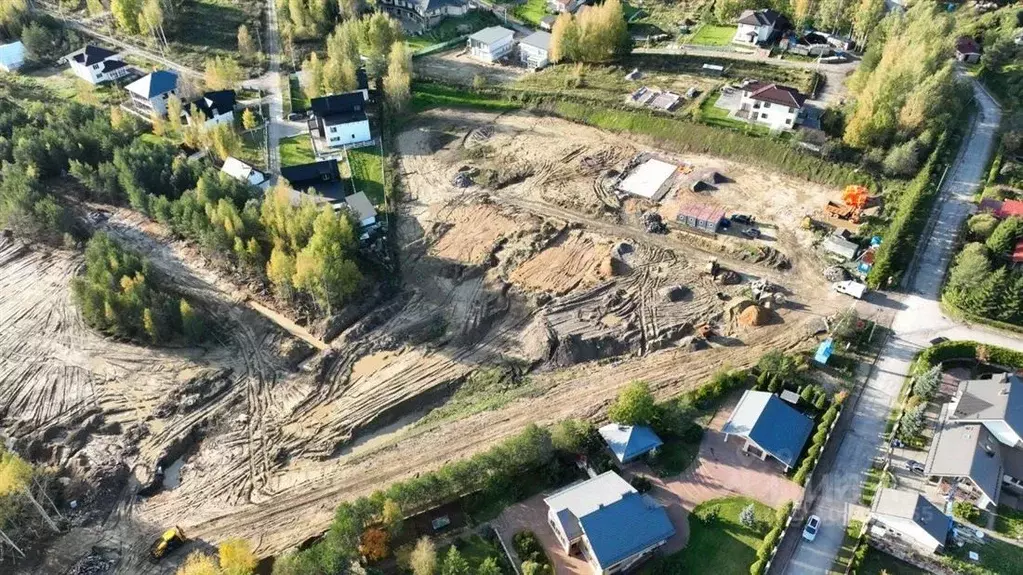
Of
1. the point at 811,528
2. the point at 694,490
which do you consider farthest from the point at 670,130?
the point at 811,528

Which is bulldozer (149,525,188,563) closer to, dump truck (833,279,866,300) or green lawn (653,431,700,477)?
green lawn (653,431,700,477)

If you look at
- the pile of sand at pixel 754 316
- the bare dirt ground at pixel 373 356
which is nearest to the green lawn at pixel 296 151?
the bare dirt ground at pixel 373 356

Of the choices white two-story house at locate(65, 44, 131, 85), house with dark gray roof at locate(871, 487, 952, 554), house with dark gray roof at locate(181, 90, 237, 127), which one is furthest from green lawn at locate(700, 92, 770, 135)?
white two-story house at locate(65, 44, 131, 85)

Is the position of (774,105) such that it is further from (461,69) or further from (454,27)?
(454,27)

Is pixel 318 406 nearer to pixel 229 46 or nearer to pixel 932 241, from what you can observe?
pixel 932 241

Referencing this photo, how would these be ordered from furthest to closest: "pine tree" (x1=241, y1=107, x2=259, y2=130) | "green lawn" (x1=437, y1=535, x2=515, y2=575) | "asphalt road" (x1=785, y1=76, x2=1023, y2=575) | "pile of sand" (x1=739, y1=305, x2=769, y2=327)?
"pine tree" (x1=241, y1=107, x2=259, y2=130) → "pile of sand" (x1=739, y1=305, x2=769, y2=327) → "asphalt road" (x1=785, y1=76, x2=1023, y2=575) → "green lawn" (x1=437, y1=535, x2=515, y2=575)
